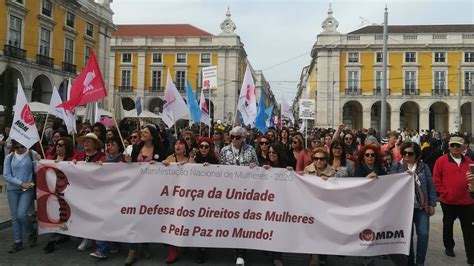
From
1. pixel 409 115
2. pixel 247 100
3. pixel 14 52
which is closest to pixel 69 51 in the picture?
pixel 14 52

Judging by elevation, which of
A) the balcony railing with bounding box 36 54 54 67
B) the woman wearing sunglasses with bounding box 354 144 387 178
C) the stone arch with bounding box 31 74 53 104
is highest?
the balcony railing with bounding box 36 54 54 67

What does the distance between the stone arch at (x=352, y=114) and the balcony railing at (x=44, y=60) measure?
136 ft

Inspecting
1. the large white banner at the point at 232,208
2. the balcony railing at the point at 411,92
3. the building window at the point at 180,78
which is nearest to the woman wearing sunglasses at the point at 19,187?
the large white banner at the point at 232,208

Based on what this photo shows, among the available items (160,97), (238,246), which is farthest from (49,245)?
(160,97)

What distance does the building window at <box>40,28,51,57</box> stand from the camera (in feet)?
111

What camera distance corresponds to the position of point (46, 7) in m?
34.2

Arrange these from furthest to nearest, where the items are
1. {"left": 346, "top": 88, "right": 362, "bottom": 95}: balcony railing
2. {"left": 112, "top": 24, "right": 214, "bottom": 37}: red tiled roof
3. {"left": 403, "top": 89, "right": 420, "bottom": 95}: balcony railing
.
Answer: {"left": 112, "top": 24, "right": 214, "bottom": 37}: red tiled roof < {"left": 346, "top": 88, "right": 362, "bottom": 95}: balcony railing < {"left": 403, "top": 89, "right": 420, "bottom": 95}: balcony railing

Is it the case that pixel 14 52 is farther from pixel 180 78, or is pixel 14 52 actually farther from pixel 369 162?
pixel 180 78

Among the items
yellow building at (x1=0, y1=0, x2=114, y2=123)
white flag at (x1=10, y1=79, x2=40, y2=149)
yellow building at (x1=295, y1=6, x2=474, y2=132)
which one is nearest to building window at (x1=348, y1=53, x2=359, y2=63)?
yellow building at (x1=295, y1=6, x2=474, y2=132)

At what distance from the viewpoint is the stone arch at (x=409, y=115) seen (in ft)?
200

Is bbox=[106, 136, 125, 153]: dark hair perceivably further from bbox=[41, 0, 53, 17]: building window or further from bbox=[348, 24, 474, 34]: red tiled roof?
bbox=[348, 24, 474, 34]: red tiled roof

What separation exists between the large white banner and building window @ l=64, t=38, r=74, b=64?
34685 mm

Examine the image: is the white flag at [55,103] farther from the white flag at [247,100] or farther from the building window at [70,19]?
the building window at [70,19]

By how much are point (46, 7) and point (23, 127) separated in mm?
32269
